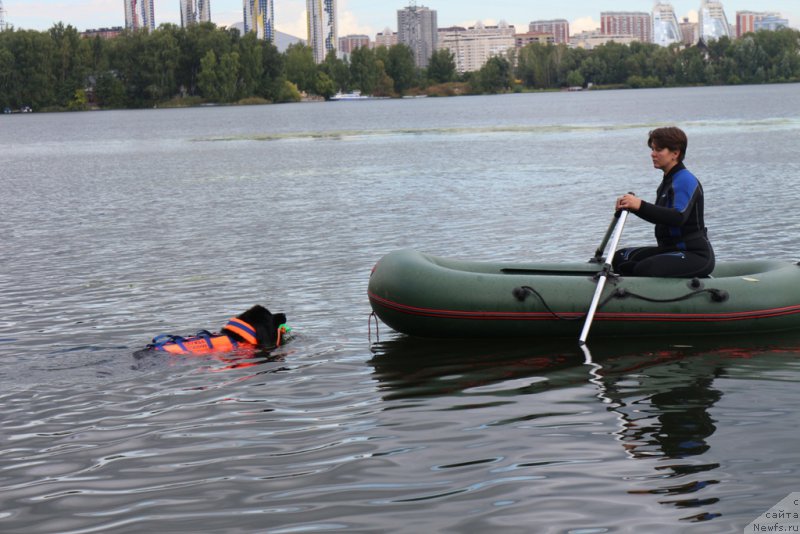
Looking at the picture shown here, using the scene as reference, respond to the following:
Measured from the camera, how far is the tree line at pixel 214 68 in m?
129

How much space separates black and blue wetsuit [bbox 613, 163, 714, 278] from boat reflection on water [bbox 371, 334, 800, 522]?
568 millimetres

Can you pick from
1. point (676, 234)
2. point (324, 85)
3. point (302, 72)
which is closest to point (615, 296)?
point (676, 234)

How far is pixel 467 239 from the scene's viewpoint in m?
14.6

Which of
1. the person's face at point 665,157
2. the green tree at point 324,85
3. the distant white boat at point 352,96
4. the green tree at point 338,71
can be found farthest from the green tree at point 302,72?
the person's face at point 665,157

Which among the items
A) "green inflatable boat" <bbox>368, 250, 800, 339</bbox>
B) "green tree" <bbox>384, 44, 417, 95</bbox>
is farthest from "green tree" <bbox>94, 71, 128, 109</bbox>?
"green inflatable boat" <bbox>368, 250, 800, 339</bbox>

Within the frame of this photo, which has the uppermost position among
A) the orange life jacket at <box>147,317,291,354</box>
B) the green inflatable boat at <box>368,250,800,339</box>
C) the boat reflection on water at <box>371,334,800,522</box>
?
the green inflatable boat at <box>368,250,800,339</box>

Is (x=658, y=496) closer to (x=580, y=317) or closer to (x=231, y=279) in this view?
(x=580, y=317)

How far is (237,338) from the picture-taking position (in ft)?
27.4

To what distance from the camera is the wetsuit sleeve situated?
7852 mm

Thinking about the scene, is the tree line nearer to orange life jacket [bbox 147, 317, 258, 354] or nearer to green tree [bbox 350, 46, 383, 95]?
green tree [bbox 350, 46, 383, 95]

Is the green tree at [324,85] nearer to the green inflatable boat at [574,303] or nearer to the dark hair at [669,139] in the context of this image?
the green inflatable boat at [574,303]

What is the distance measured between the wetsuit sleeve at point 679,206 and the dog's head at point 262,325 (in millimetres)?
2980

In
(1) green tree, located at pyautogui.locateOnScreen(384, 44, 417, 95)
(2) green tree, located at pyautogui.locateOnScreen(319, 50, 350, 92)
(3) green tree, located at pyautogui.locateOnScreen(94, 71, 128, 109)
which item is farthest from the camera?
(1) green tree, located at pyautogui.locateOnScreen(384, 44, 417, 95)

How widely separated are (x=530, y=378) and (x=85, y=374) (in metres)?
3.22
